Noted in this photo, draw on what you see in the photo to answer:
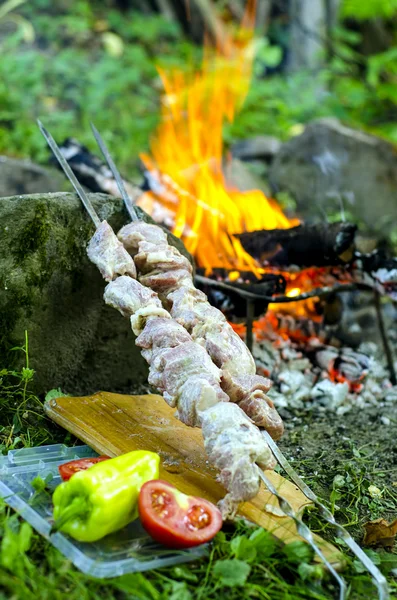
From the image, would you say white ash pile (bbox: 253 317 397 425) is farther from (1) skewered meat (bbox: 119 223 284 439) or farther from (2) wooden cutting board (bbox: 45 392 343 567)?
(1) skewered meat (bbox: 119 223 284 439)

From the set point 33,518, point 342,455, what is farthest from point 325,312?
point 33,518

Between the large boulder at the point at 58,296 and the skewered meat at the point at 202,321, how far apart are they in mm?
338

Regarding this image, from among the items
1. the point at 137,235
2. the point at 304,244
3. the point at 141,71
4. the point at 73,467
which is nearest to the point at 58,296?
the point at 137,235

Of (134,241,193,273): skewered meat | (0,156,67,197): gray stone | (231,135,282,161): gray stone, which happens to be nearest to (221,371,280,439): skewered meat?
(134,241,193,273): skewered meat

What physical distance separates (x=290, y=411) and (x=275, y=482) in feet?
5.22

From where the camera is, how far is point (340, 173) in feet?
29.5

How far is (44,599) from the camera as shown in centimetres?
249

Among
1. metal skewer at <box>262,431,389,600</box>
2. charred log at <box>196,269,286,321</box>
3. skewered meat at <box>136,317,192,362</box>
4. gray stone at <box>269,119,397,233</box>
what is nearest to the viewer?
metal skewer at <box>262,431,389,600</box>

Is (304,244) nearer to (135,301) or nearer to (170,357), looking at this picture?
(135,301)

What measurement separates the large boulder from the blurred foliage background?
5.46 meters

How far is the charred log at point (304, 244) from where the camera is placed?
542cm

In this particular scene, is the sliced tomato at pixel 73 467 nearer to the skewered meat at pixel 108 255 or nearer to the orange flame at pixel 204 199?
the skewered meat at pixel 108 255

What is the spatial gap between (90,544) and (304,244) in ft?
11.0

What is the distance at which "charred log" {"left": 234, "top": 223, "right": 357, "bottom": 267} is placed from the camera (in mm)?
5422
